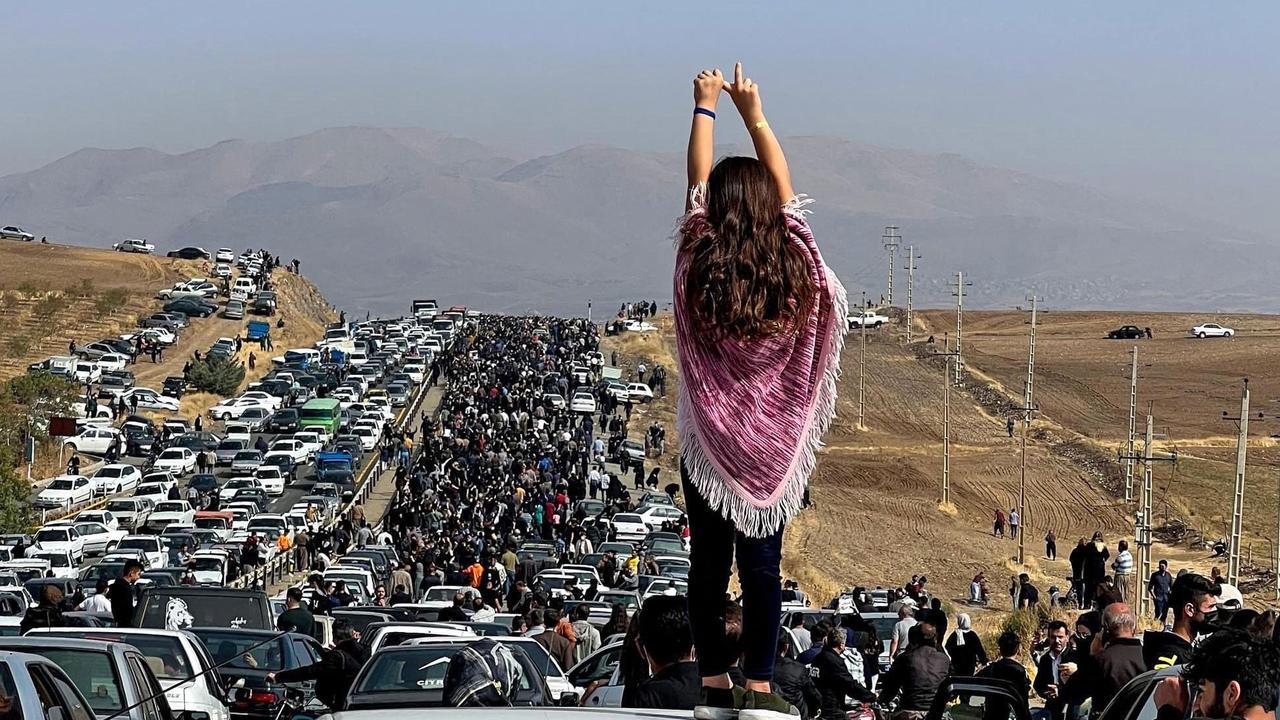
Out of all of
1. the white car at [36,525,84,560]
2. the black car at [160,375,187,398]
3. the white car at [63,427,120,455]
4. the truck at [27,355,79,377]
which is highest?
the truck at [27,355,79,377]

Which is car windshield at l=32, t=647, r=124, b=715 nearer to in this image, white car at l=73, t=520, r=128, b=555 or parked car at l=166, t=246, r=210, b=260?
white car at l=73, t=520, r=128, b=555

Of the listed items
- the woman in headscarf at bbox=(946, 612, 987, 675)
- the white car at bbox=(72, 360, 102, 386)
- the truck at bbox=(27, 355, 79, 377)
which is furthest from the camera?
the truck at bbox=(27, 355, 79, 377)

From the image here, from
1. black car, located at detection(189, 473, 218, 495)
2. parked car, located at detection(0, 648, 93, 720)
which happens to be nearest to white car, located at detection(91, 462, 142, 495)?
black car, located at detection(189, 473, 218, 495)

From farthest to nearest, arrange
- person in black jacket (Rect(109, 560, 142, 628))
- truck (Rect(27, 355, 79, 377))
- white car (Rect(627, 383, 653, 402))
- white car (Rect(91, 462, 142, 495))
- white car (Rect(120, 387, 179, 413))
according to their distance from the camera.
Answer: white car (Rect(627, 383, 653, 402)) → truck (Rect(27, 355, 79, 377)) → white car (Rect(120, 387, 179, 413)) → white car (Rect(91, 462, 142, 495)) → person in black jacket (Rect(109, 560, 142, 628))

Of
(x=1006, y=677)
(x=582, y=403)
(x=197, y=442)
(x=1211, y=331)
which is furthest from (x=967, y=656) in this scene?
(x=1211, y=331)

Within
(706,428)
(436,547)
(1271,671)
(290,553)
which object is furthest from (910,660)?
(290,553)

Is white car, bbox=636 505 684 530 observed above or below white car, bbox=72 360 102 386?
below

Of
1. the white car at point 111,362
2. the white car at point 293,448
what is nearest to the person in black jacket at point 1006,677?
the white car at point 293,448
